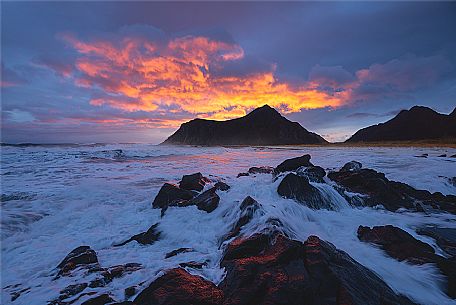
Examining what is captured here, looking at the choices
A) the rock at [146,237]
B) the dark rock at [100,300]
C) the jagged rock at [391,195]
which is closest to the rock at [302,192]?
the jagged rock at [391,195]

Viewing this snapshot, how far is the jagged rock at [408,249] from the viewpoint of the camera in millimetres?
3819

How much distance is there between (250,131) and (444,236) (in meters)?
132

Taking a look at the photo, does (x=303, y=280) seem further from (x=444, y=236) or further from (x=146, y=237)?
(x=444, y=236)

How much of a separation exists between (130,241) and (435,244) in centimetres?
706

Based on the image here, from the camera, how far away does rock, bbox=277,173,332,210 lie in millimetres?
7861

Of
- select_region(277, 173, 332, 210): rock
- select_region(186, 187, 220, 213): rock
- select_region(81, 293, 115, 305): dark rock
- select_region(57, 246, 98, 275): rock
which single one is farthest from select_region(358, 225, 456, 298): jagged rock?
select_region(57, 246, 98, 275): rock

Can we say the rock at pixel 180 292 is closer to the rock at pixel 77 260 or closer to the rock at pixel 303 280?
the rock at pixel 303 280

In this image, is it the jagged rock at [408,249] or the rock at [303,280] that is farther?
the jagged rock at [408,249]

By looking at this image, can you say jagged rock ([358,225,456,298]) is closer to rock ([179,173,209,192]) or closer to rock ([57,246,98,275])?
rock ([57,246,98,275])

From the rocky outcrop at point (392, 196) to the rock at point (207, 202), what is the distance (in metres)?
5.25

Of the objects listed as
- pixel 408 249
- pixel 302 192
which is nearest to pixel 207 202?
pixel 302 192

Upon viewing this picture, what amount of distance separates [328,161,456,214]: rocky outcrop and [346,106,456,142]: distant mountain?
92.4 metres

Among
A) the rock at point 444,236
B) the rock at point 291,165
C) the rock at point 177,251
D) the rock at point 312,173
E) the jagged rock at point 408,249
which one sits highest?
the rock at point 291,165

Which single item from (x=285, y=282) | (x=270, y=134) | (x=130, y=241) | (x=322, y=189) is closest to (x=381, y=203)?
(x=322, y=189)
